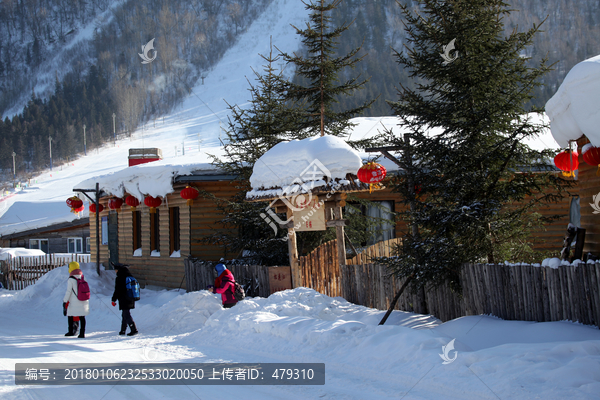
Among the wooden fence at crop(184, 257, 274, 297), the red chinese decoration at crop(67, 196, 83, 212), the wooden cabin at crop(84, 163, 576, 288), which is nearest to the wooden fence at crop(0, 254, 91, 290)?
the red chinese decoration at crop(67, 196, 83, 212)

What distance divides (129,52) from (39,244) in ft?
266

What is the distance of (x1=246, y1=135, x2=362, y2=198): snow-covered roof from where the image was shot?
9.32 meters

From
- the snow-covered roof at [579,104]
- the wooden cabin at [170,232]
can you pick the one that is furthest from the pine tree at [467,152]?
the wooden cabin at [170,232]

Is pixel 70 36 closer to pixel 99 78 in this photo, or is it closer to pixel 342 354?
pixel 99 78

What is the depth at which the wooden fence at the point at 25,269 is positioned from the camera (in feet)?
66.6

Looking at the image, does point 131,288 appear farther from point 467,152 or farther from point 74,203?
point 74,203

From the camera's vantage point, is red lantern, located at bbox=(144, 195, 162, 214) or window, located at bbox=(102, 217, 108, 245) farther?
window, located at bbox=(102, 217, 108, 245)

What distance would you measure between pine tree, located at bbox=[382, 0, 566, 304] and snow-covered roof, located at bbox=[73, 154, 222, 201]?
8164 millimetres

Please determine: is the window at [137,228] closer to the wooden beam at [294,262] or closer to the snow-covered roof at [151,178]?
the snow-covered roof at [151,178]

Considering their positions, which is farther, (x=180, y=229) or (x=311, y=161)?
(x=180, y=229)

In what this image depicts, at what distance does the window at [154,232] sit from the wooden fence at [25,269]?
5509 mm

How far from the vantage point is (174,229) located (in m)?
16.4

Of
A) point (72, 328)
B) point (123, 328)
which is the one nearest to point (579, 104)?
point (123, 328)

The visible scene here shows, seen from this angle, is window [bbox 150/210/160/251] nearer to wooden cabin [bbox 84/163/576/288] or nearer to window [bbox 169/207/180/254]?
wooden cabin [bbox 84/163/576/288]
